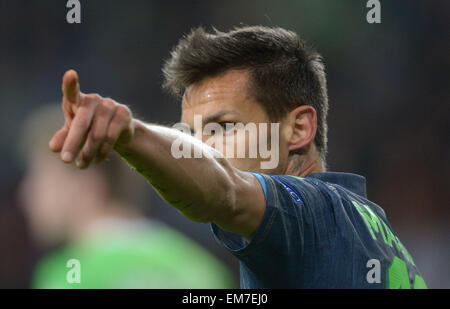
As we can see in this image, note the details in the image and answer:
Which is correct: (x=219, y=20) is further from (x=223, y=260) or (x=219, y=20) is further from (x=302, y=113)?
(x=302, y=113)

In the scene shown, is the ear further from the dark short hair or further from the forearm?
the forearm

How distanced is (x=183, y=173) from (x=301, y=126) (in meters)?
1.00

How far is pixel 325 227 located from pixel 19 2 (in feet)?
16.5

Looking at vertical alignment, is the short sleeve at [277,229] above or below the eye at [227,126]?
below

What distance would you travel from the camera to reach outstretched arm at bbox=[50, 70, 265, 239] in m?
1.09

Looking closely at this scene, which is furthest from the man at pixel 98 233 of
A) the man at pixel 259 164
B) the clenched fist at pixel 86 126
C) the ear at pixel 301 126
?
the clenched fist at pixel 86 126

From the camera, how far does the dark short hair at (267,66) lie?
7.30 ft

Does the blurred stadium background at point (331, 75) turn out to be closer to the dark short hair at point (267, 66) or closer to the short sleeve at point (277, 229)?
the dark short hair at point (267, 66)

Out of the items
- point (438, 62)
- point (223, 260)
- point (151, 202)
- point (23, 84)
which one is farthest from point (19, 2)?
point (438, 62)

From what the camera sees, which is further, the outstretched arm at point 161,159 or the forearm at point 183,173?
the forearm at point 183,173

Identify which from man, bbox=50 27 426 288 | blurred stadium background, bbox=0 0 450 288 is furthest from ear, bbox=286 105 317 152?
blurred stadium background, bbox=0 0 450 288

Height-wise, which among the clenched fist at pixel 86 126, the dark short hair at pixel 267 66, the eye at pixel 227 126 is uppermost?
the dark short hair at pixel 267 66

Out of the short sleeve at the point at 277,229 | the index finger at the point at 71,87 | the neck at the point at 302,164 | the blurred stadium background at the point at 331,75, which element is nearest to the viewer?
the index finger at the point at 71,87

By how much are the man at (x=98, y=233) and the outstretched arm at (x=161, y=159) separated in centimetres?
149
